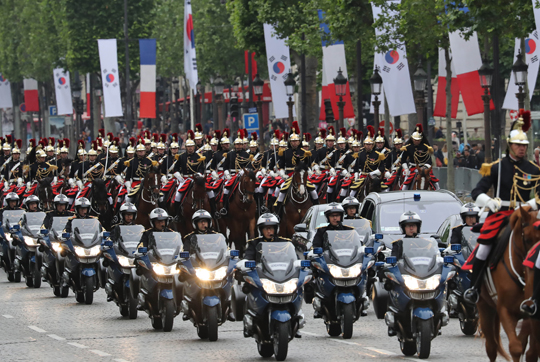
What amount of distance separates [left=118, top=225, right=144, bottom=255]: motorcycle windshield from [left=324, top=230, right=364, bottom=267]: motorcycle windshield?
349 cm

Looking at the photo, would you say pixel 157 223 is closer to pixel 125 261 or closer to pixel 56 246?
pixel 125 261

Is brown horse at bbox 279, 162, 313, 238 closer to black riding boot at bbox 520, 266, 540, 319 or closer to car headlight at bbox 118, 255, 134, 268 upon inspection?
car headlight at bbox 118, 255, 134, 268

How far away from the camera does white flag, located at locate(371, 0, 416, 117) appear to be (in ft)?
106

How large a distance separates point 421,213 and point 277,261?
5.24m

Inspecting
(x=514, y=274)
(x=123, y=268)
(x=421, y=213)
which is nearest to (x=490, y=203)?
(x=514, y=274)

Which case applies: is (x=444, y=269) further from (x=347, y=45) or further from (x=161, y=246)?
(x=347, y=45)

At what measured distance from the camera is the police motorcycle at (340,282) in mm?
14543

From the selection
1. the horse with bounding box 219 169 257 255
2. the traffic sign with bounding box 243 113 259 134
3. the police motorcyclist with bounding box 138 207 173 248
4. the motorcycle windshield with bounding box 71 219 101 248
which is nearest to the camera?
the police motorcyclist with bounding box 138 207 173 248

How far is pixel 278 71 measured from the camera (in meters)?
43.4

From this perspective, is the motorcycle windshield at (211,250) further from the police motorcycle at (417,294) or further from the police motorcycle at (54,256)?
the police motorcycle at (54,256)

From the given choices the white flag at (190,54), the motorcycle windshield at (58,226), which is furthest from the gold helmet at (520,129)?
the white flag at (190,54)

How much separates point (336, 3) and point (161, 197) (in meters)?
12.1

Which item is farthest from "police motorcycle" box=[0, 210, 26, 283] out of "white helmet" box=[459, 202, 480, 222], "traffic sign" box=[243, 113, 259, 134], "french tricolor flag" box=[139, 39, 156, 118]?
"french tricolor flag" box=[139, 39, 156, 118]

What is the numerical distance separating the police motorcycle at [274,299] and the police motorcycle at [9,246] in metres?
11.4
